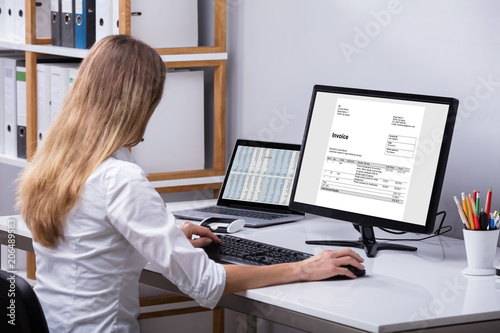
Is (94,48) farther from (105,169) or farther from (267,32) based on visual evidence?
(267,32)

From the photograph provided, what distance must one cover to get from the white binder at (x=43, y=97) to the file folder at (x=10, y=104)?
17cm

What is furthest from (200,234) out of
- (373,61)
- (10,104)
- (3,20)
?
(3,20)

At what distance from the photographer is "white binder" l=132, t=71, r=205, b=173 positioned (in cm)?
252

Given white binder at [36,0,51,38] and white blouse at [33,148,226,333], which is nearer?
white blouse at [33,148,226,333]

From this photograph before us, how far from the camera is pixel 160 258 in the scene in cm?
141

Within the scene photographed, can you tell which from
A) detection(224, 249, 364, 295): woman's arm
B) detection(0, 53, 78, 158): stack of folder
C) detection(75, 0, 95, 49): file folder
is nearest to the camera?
detection(224, 249, 364, 295): woman's arm

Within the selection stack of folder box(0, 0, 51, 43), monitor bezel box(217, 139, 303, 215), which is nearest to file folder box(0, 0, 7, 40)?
stack of folder box(0, 0, 51, 43)

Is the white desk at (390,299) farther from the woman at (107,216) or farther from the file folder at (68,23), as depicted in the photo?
the file folder at (68,23)

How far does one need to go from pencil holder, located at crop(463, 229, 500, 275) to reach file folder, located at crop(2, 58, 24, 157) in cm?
184

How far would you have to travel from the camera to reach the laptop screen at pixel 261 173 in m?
2.28

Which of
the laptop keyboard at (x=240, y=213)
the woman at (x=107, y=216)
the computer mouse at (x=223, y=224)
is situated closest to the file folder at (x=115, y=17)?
the laptop keyboard at (x=240, y=213)

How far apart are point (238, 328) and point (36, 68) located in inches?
47.2

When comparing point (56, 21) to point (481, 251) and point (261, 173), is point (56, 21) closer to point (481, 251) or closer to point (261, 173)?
point (261, 173)

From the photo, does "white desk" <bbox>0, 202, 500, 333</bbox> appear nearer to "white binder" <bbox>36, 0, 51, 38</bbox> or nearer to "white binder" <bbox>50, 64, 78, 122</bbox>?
"white binder" <bbox>50, 64, 78, 122</bbox>
